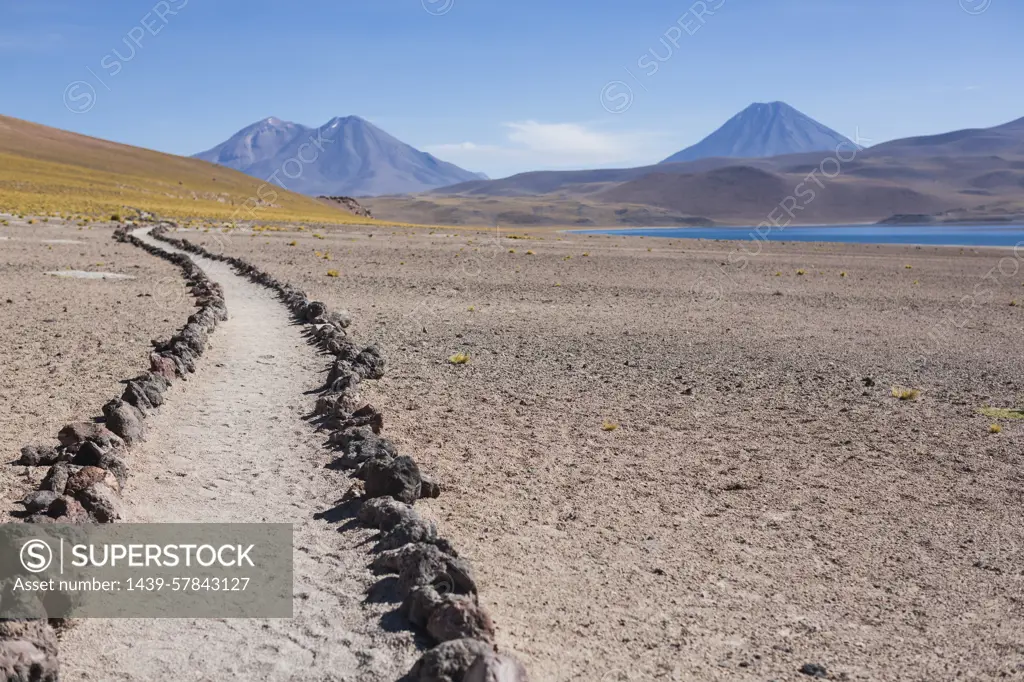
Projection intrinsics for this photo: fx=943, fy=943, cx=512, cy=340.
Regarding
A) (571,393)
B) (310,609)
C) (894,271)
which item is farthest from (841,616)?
(894,271)

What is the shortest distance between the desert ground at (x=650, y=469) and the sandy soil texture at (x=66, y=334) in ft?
0.23

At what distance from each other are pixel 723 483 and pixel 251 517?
3.69 m

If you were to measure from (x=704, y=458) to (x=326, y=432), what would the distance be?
3322mm

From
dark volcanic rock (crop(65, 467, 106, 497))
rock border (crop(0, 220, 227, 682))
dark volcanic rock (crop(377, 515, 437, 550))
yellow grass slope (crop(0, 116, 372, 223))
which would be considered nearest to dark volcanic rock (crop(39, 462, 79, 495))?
rock border (crop(0, 220, 227, 682))

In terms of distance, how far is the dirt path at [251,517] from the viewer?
14.2ft

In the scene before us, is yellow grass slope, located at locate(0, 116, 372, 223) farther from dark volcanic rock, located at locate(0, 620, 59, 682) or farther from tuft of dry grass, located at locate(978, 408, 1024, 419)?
dark volcanic rock, located at locate(0, 620, 59, 682)

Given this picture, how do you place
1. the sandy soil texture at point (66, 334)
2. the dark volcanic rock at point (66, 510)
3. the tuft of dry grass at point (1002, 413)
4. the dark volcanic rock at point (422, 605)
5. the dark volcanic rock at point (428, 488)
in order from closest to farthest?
1. the dark volcanic rock at point (422, 605)
2. the dark volcanic rock at point (66, 510)
3. the dark volcanic rock at point (428, 488)
4. the sandy soil texture at point (66, 334)
5. the tuft of dry grass at point (1002, 413)

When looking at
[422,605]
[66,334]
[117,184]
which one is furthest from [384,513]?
[117,184]

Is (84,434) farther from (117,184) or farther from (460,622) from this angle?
(117,184)

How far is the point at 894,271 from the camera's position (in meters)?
33.8

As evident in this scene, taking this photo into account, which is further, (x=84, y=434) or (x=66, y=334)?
(x=66, y=334)

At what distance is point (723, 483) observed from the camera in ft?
24.8

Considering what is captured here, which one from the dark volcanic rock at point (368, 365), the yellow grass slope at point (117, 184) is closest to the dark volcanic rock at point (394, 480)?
the dark volcanic rock at point (368, 365)

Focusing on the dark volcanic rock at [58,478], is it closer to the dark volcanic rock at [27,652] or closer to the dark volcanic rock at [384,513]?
the dark volcanic rock at [384,513]
